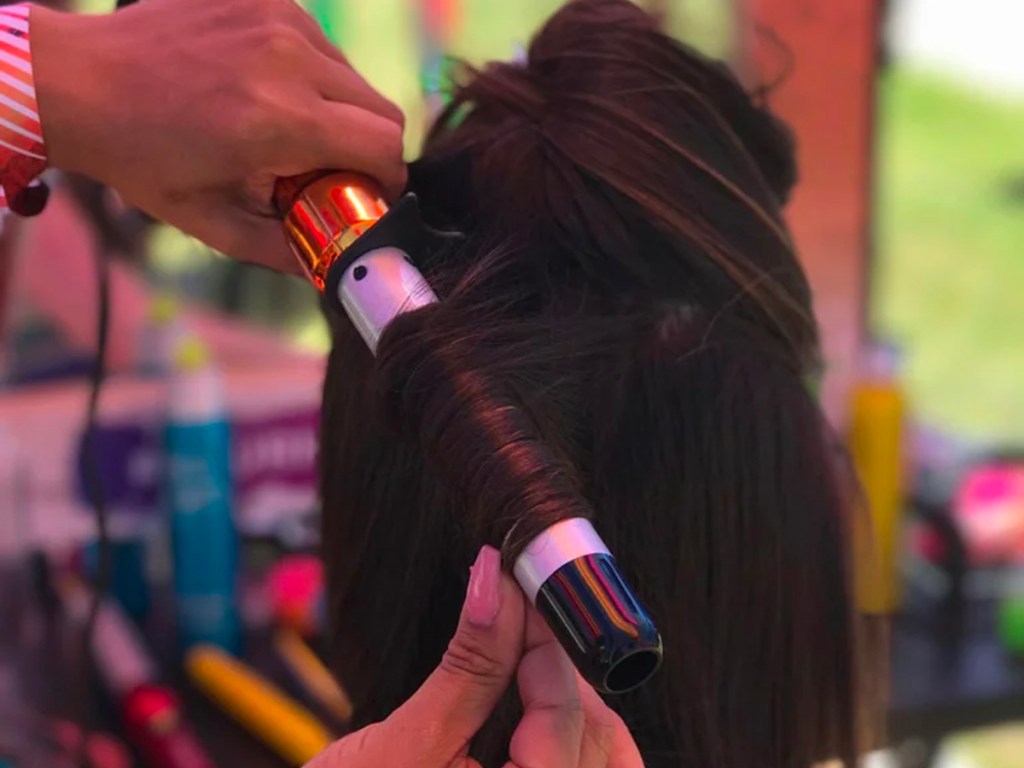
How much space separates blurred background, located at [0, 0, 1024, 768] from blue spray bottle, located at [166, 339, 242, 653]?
0.02 meters

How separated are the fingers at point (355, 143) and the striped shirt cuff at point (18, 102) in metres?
0.16

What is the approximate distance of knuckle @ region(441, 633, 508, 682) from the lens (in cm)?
43

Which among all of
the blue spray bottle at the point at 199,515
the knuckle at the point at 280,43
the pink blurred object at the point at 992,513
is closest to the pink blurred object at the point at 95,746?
the blue spray bottle at the point at 199,515

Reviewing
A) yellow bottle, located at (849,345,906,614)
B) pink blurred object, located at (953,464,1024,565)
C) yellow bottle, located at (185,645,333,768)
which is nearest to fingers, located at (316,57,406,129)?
yellow bottle, located at (185,645,333,768)

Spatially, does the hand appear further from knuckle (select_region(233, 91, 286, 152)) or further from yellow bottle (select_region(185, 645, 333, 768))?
yellow bottle (select_region(185, 645, 333, 768))

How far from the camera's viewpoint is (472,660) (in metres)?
0.44

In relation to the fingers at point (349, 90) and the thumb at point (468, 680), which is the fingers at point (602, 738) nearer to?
the thumb at point (468, 680)

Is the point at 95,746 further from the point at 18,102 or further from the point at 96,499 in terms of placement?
the point at 18,102

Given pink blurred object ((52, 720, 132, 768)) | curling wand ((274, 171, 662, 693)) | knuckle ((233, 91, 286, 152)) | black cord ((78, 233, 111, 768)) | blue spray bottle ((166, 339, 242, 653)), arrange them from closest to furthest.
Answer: curling wand ((274, 171, 662, 693)) → knuckle ((233, 91, 286, 152)) → black cord ((78, 233, 111, 768)) → pink blurred object ((52, 720, 132, 768)) → blue spray bottle ((166, 339, 242, 653))

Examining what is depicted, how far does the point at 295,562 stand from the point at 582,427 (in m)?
0.67

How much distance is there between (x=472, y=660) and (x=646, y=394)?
0.18 metres

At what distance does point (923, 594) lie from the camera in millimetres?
1225

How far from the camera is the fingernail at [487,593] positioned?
1.41ft

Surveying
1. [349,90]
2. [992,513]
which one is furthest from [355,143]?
[992,513]
